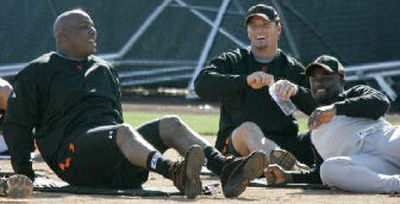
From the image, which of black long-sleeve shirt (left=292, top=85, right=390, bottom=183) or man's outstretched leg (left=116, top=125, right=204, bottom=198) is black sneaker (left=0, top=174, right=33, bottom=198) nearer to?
man's outstretched leg (left=116, top=125, right=204, bottom=198)

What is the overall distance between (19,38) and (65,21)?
15.9 meters

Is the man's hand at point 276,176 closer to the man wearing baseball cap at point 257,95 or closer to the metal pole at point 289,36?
the man wearing baseball cap at point 257,95

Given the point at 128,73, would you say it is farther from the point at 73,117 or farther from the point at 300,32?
the point at 73,117

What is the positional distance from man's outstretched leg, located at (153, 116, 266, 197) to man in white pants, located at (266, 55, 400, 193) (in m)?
0.74

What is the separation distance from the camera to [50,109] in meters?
7.68

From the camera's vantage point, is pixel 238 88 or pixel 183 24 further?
pixel 183 24

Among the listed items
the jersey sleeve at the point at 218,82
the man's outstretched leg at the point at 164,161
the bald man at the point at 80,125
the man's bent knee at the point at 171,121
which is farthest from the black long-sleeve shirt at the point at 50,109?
the jersey sleeve at the point at 218,82

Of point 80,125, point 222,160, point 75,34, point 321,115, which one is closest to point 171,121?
point 222,160

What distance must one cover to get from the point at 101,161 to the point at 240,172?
0.88 metres

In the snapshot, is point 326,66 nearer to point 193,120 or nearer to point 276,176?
point 276,176

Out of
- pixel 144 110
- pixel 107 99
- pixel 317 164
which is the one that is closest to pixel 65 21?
pixel 107 99

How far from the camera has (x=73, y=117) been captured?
7.62m

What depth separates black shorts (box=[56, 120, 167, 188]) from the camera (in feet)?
24.0

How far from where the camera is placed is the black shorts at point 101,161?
288 inches
